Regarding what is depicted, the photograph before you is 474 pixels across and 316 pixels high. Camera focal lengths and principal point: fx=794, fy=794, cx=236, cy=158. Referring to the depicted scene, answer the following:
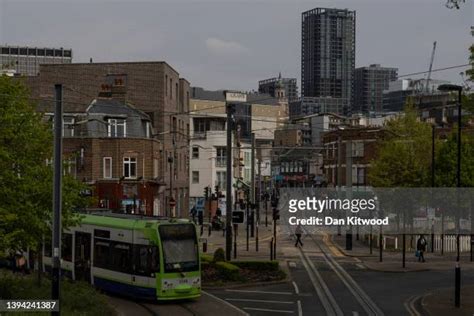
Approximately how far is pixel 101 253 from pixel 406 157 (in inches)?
1451

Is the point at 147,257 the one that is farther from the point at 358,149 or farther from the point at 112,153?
the point at 358,149

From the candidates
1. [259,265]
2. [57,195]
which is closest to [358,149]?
[259,265]

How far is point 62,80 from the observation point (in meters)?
71.7

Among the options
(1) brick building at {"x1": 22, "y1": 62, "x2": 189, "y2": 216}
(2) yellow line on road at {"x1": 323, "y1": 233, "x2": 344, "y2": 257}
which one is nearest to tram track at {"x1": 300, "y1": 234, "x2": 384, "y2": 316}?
(2) yellow line on road at {"x1": 323, "y1": 233, "x2": 344, "y2": 257}

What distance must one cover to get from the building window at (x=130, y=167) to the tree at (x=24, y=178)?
33394 millimetres

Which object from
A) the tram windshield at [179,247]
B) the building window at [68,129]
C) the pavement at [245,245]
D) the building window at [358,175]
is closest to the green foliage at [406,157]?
the pavement at [245,245]

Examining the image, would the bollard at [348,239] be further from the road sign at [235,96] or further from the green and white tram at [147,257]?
the road sign at [235,96]

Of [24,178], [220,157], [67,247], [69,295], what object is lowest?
[69,295]

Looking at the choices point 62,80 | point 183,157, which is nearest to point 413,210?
point 183,157

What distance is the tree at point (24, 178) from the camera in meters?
23.9

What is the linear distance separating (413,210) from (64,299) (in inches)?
1440

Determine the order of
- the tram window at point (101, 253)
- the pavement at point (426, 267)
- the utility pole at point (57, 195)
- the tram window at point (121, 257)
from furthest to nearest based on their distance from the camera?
the tram window at point (101, 253) < the pavement at point (426, 267) < the tram window at point (121, 257) < the utility pole at point (57, 195)

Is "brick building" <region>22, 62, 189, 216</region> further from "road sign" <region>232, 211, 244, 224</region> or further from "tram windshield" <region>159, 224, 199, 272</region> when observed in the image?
"tram windshield" <region>159, 224, 199, 272</region>

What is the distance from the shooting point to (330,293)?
105 feet
